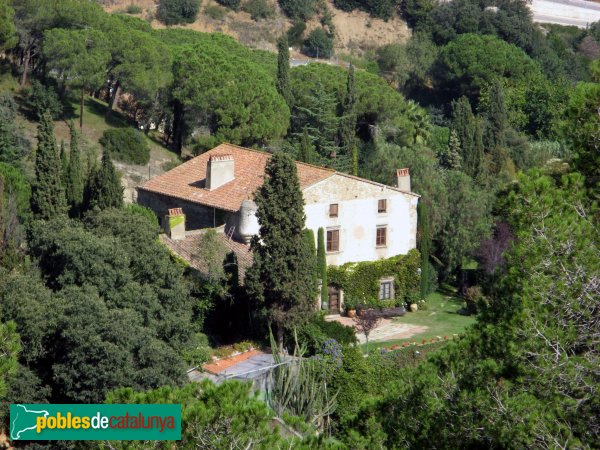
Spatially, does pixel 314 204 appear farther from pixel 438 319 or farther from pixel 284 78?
pixel 284 78

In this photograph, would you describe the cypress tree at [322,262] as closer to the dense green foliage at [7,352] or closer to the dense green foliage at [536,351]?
the dense green foliage at [7,352]

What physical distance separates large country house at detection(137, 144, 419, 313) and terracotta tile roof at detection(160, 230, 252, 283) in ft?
0.63

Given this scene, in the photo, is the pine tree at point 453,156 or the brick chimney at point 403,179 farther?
the pine tree at point 453,156

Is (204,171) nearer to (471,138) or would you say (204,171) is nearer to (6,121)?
(6,121)

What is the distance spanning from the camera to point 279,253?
3409cm

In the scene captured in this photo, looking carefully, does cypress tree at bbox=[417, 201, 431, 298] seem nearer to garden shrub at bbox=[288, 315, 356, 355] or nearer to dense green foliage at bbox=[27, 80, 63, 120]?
garden shrub at bbox=[288, 315, 356, 355]

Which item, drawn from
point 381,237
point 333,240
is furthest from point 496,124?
point 333,240

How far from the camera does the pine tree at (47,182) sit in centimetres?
3716

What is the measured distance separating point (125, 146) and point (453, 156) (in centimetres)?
1673

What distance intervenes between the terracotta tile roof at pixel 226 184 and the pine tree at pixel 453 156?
15.4 metres

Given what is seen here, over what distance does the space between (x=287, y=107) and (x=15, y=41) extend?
1282 centimetres

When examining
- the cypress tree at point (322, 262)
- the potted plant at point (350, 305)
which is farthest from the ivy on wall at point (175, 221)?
the potted plant at point (350, 305)

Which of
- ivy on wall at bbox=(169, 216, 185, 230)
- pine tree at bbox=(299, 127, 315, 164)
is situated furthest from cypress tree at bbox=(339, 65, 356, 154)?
ivy on wall at bbox=(169, 216, 185, 230)

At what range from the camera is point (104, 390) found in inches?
1043
